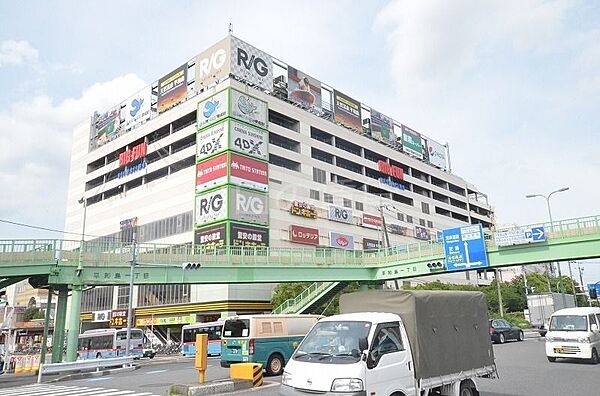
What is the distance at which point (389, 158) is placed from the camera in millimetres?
77375

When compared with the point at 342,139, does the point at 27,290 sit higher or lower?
lower

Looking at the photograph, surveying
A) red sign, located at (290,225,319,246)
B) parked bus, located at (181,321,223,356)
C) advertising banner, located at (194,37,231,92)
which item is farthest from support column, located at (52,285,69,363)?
advertising banner, located at (194,37,231,92)

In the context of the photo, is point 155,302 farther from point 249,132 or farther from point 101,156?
point 101,156

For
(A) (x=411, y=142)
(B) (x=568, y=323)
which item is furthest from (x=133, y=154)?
(B) (x=568, y=323)

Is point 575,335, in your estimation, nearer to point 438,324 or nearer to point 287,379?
point 438,324

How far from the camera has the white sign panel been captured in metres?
51.8

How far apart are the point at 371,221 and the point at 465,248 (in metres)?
34.6

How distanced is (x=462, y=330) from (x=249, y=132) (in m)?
Answer: 45.7

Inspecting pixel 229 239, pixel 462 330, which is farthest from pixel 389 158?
pixel 462 330

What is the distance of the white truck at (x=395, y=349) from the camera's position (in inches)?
300

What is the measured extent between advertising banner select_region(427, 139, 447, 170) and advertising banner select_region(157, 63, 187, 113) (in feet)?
160

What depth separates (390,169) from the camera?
75812 millimetres

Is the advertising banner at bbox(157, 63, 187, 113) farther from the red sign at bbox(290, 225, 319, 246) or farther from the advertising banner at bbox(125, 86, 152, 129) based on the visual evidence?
the red sign at bbox(290, 225, 319, 246)

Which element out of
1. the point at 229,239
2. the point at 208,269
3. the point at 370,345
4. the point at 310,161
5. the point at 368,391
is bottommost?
the point at 368,391
